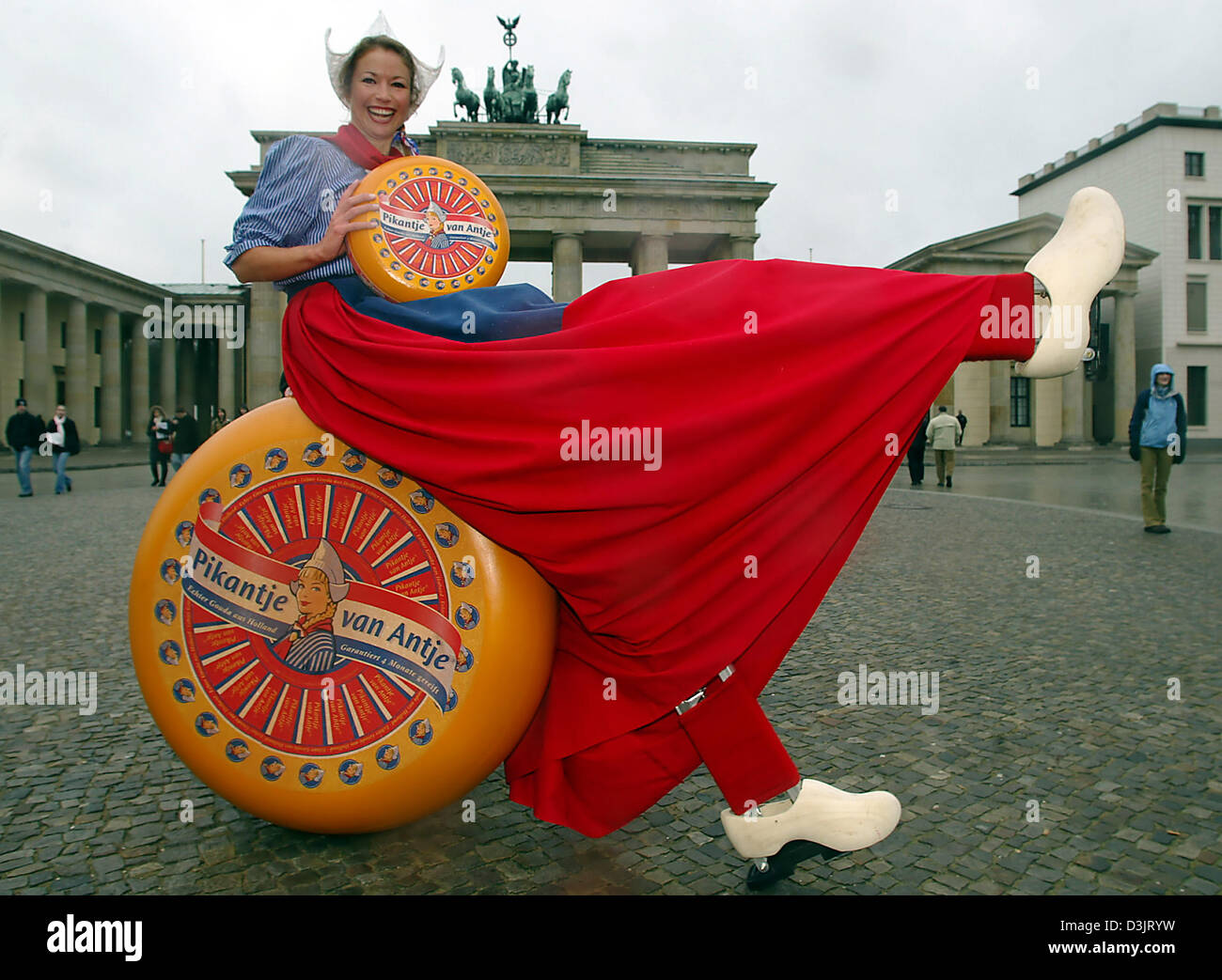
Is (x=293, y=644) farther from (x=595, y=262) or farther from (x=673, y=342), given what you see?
(x=595, y=262)

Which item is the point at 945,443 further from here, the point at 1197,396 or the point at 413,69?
the point at 1197,396

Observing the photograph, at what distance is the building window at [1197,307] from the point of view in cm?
4438

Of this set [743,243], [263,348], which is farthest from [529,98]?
[263,348]

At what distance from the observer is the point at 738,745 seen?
6.54 ft

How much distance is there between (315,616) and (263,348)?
37534 millimetres

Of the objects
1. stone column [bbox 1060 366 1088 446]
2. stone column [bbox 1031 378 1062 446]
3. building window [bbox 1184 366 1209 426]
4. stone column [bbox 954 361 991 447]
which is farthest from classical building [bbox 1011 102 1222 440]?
stone column [bbox 954 361 991 447]

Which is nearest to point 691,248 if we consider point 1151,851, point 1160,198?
point 1160,198

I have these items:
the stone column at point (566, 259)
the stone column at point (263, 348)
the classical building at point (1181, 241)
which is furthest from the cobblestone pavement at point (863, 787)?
the classical building at point (1181, 241)

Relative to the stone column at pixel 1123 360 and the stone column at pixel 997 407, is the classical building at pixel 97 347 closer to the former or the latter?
the stone column at pixel 997 407

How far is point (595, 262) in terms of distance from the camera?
44531 millimetres

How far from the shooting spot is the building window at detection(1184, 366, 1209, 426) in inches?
1703

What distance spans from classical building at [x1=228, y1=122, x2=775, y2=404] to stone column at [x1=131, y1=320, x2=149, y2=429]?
1608 centimetres

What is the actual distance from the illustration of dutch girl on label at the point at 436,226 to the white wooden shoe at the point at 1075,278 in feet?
4.90
